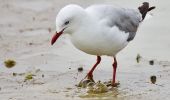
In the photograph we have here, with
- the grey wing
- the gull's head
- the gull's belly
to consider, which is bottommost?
the gull's belly

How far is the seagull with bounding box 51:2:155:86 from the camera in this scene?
279 inches

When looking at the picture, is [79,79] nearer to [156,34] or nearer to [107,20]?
[107,20]

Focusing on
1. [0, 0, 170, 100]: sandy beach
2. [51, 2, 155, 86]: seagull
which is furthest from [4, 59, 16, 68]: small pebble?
[51, 2, 155, 86]: seagull

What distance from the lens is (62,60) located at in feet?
29.3

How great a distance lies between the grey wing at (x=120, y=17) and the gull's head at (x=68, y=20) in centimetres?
38

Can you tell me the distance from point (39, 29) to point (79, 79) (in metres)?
3.24

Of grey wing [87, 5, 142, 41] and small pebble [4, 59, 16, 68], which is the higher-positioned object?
grey wing [87, 5, 142, 41]

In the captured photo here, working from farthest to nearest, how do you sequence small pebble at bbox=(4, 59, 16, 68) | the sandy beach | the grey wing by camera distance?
small pebble at bbox=(4, 59, 16, 68) < the grey wing < the sandy beach

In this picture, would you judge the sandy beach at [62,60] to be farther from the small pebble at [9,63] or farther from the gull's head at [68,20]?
the gull's head at [68,20]

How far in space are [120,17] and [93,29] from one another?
101 centimetres

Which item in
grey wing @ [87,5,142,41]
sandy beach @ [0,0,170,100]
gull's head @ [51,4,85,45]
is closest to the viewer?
gull's head @ [51,4,85,45]

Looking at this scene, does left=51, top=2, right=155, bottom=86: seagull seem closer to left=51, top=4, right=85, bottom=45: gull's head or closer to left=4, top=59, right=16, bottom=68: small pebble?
left=51, top=4, right=85, bottom=45: gull's head

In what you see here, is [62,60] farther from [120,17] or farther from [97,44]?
[97,44]

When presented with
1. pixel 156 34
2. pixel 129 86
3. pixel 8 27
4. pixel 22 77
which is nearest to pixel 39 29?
pixel 8 27
